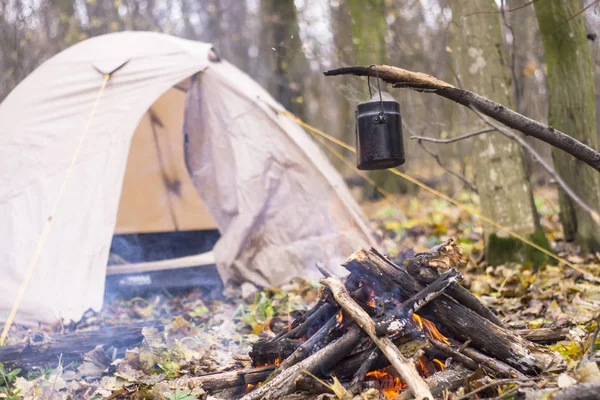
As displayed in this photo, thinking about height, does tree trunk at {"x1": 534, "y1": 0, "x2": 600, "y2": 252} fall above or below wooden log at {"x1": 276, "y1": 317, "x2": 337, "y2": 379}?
above

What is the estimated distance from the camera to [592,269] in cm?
460

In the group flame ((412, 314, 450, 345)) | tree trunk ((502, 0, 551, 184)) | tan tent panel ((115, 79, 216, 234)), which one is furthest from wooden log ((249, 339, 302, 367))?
tree trunk ((502, 0, 551, 184))

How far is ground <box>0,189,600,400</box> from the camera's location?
3127 millimetres

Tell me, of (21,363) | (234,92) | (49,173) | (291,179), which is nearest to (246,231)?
(291,179)

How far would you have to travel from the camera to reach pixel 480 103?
8.80 feet

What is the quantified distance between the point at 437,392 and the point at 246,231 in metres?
3.06

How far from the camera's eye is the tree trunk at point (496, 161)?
494 centimetres

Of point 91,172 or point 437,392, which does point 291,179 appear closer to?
point 91,172

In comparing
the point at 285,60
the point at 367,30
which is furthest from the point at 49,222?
the point at 367,30

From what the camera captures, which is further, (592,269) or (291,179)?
(291,179)

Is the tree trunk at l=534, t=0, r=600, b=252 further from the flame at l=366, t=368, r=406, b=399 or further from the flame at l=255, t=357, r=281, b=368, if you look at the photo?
the flame at l=255, t=357, r=281, b=368

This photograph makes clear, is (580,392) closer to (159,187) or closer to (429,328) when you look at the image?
(429,328)

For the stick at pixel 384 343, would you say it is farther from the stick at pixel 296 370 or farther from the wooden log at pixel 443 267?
the wooden log at pixel 443 267

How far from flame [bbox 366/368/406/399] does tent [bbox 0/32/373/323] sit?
97.9 inches
